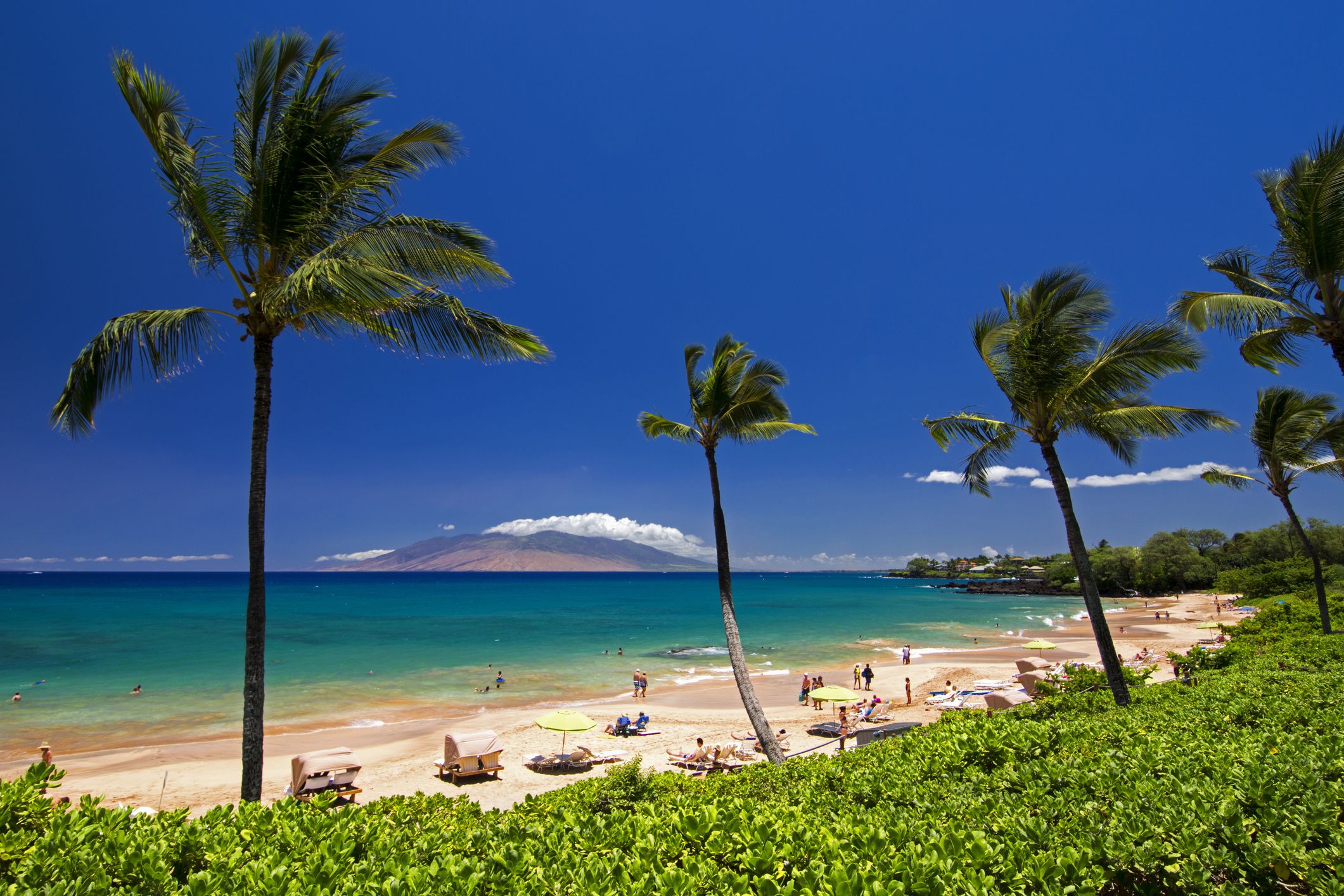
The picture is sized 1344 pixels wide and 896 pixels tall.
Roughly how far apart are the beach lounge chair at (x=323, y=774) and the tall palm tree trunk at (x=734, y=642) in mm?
8111

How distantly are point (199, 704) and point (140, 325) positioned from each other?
80.9 ft

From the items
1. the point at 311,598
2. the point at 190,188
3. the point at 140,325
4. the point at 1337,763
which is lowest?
the point at 311,598

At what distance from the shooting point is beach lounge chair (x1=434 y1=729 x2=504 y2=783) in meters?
14.3

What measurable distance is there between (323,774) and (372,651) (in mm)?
31003

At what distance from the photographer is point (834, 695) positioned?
18.9 meters

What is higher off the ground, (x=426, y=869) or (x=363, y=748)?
(x=426, y=869)

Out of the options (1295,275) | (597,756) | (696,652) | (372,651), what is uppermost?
(1295,275)

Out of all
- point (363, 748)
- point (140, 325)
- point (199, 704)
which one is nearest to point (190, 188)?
point (140, 325)

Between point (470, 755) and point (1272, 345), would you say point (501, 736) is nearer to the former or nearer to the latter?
point (470, 755)

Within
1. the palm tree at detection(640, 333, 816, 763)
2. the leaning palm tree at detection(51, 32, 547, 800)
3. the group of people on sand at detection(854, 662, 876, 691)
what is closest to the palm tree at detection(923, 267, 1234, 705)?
the palm tree at detection(640, 333, 816, 763)

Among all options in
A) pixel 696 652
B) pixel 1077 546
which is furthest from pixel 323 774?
pixel 696 652

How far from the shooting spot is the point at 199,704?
23594 mm

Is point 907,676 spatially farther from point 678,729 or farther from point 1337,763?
point 1337,763

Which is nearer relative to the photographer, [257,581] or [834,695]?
[257,581]
